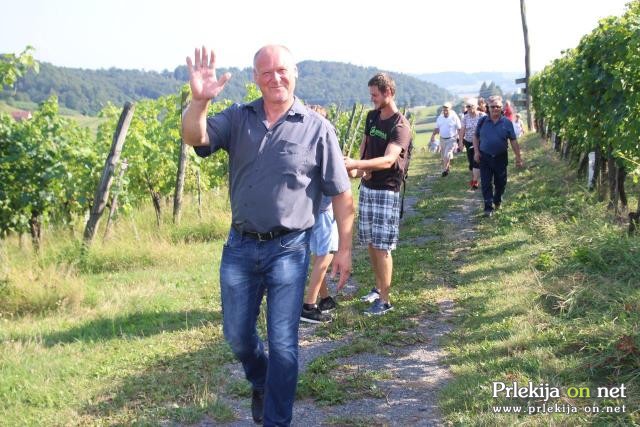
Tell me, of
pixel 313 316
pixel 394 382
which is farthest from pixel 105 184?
pixel 394 382

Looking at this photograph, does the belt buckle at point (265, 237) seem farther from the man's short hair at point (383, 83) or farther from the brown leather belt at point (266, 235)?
the man's short hair at point (383, 83)

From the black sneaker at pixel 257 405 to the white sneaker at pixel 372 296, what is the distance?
251 centimetres

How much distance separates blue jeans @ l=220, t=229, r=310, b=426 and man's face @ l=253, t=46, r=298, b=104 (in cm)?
74

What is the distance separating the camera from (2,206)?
9773 millimetres

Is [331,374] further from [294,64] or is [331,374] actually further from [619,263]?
[619,263]

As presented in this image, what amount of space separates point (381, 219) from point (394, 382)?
181 cm

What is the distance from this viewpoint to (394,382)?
4418 millimetres

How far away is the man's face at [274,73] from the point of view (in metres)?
3.48

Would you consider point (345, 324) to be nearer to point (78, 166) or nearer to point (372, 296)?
point (372, 296)

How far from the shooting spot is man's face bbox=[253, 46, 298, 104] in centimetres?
348

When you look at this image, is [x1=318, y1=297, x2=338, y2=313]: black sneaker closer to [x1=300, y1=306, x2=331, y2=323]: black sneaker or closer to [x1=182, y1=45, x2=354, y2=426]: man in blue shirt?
[x1=300, y1=306, x2=331, y2=323]: black sneaker

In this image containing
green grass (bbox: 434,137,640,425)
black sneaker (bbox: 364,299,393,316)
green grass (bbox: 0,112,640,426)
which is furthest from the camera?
black sneaker (bbox: 364,299,393,316)

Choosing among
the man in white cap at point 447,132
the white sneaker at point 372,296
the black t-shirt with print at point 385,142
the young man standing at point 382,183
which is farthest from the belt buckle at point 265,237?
the man in white cap at point 447,132

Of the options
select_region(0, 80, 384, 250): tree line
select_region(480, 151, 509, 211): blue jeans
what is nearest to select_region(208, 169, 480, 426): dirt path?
select_region(480, 151, 509, 211): blue jeans
